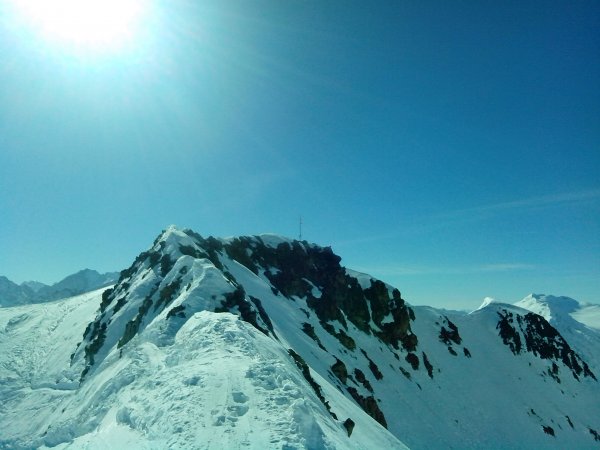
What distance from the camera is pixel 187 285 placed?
33438 mm

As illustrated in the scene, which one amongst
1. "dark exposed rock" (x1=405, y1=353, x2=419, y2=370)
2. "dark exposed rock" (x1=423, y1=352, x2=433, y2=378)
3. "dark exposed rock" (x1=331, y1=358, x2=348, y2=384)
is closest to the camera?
"dark exposed rock" (x1=331, y1=358, x2=348, y2=384)

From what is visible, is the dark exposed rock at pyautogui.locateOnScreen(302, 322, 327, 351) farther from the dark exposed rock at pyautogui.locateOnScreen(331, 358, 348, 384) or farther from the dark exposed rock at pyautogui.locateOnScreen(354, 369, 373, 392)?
the dark exposed rock at pyautogui.locateOnScreen(354, 369, 373, 392)

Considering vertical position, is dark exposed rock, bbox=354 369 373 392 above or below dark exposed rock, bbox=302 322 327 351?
below

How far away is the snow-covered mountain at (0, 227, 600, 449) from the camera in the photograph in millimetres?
14891

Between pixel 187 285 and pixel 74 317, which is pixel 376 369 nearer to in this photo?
pixel 187 285

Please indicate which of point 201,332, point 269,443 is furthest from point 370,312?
point 269,443

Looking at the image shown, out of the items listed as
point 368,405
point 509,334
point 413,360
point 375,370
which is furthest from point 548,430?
point 368,405

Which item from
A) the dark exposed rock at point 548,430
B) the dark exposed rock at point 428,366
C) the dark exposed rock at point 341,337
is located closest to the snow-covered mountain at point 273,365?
the dark exposed rock at point 341,337

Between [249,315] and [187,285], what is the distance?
6880 millimetres

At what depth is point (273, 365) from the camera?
709 inches

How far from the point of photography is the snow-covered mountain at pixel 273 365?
14.9 m

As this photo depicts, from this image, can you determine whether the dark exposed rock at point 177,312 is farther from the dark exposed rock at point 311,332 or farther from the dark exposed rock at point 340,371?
the dark exposed rock at point 311,332

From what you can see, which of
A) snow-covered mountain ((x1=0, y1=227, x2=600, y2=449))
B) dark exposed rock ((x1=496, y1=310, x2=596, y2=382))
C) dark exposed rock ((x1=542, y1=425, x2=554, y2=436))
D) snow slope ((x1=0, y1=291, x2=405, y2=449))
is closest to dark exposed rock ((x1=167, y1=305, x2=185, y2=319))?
snow-covered mountain ((x1=0, y1=227, x2=600, y2=449))

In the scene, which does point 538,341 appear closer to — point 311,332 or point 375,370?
point 375,370
